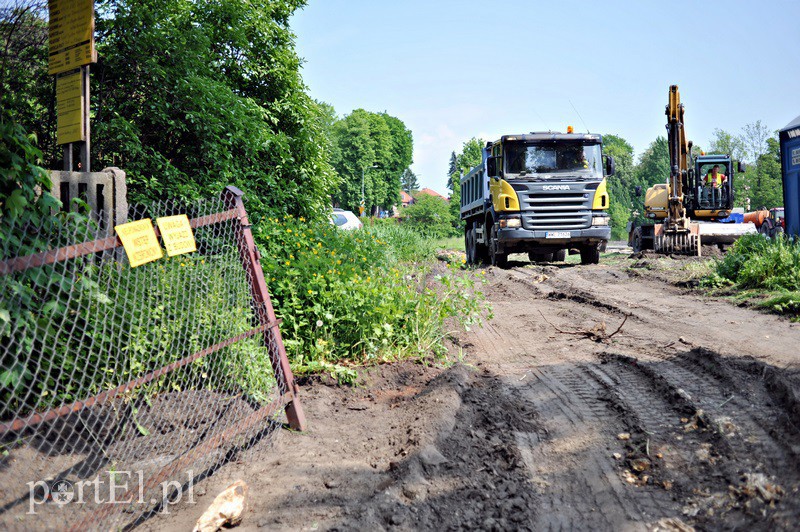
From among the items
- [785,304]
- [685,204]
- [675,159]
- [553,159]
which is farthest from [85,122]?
[685,204]

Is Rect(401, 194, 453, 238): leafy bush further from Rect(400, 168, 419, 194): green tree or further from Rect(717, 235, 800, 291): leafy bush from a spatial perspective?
Rect(400, 168, 419, 194): green tree

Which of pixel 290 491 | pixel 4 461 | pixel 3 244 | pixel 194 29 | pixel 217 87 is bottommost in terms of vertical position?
pixel 290 491

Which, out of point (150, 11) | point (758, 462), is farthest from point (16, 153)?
point (150, 11)

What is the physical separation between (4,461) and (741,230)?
2054 cm

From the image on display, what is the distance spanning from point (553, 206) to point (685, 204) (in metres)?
8.28

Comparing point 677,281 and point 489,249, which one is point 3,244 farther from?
point 489,249

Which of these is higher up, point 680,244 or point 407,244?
point 407,244

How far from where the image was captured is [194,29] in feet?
28.3

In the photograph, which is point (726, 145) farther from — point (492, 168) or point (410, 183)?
point (410, 183)

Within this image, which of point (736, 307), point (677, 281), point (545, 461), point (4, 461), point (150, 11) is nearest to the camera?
point (4, 461)

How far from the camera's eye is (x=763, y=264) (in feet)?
35.2

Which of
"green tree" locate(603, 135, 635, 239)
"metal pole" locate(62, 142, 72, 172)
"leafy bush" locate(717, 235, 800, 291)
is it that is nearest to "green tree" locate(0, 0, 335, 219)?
"metal pole" locate(62, 142, 72, 172)
